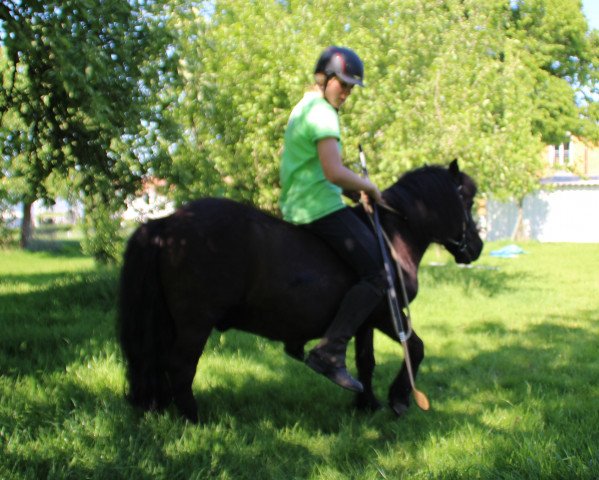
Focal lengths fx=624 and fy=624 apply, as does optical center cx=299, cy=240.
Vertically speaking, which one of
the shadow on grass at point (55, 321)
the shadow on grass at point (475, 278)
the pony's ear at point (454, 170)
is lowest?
the shadow on grass at point (475, 278)

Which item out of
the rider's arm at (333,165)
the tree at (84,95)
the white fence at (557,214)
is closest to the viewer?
the rider's arm at (333,165)

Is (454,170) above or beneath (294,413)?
above

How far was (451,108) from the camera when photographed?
12266 millimetres

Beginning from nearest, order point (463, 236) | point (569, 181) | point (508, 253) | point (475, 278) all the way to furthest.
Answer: point (463, 236)
point (475, 278)
point (508, 253)
point (569, 181)

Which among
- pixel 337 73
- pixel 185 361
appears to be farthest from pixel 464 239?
pixel 185 361

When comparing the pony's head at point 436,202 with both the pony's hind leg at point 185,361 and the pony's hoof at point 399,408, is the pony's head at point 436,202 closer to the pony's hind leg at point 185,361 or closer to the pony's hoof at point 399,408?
the pony's hoof at point 399,408

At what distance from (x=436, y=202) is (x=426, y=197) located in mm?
96

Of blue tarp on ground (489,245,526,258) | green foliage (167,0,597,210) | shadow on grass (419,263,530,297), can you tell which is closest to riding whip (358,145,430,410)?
green foliage (167,0,597,210)

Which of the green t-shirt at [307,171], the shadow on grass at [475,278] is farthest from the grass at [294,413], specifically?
the shadow on grass at [475,278]

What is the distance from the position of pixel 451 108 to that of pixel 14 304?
28.2 ft

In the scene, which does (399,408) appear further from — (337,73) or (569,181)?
(569,181)

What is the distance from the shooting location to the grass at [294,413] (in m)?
3.68

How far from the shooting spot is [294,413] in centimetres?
482

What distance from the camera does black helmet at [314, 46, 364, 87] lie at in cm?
425
